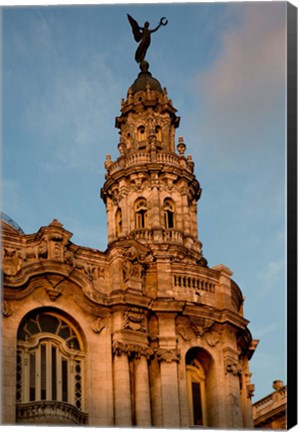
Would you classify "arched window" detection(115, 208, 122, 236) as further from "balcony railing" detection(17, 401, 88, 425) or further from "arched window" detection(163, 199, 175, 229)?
"balcony railing" detection(17, 401, 88, 425)

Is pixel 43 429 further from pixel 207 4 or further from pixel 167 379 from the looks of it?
pixel 207 4

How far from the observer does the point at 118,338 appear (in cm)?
2917

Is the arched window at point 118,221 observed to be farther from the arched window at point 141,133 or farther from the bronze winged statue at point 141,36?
the bronze winged statue at point 141,36

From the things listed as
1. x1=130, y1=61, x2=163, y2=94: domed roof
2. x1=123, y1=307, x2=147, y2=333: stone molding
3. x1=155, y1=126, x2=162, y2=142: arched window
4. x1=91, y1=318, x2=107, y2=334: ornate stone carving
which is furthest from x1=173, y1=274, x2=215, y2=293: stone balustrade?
x1=130, y1=61, x2=163, y2=94: domed roof

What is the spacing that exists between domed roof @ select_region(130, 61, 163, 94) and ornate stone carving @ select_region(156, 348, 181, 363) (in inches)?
545

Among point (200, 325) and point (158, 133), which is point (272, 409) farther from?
point (158, 133)

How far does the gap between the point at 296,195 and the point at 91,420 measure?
935 centimetres

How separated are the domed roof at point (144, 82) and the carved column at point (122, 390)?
1454 cm

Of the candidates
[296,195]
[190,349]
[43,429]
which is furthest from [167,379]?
[296,195]

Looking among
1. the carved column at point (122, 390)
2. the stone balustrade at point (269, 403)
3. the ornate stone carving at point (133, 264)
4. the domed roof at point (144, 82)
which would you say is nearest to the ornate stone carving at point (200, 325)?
the ornate stone carving at point (133, 264)

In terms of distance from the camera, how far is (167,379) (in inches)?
1157

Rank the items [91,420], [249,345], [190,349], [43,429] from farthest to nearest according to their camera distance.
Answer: [249,345], [190,349], [91,420], [43,429]

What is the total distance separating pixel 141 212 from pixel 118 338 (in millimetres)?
8997

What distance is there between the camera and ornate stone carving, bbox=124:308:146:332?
2952cm
